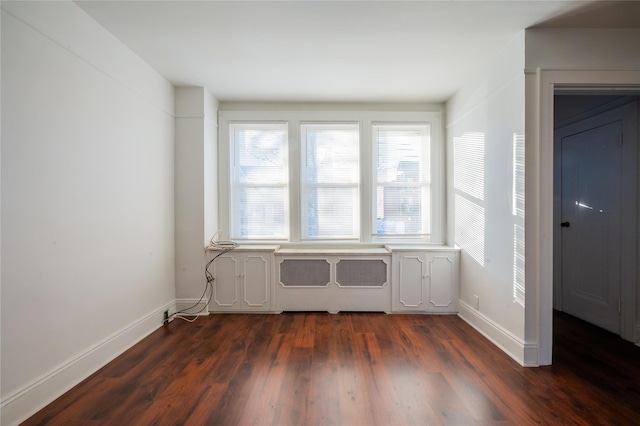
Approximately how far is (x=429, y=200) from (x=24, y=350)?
407 centimetres

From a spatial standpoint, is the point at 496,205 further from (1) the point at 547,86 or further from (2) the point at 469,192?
(1) the point at 547,86

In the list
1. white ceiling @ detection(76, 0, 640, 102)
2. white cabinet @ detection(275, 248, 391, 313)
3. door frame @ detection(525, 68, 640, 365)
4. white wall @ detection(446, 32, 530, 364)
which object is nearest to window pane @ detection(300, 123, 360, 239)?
white cabinet @ detection(275, 248, 391, 313)

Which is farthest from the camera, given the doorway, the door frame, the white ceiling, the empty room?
the doorway

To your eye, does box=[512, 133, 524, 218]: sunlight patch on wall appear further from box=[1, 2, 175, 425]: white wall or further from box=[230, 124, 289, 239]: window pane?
box=[1, 2, 175, 425]: white wall

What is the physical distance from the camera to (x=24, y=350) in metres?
1.70

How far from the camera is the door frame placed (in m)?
2.26

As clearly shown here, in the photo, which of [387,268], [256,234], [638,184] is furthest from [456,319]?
[256,234]

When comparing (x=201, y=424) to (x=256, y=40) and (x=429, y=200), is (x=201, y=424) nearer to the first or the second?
(x=256, y=40)

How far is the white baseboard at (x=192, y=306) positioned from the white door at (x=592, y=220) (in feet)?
14.2

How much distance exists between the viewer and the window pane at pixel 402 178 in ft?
12.9

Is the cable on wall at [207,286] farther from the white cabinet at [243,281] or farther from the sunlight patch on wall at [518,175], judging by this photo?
the sunlight patch on wall at [518,175]

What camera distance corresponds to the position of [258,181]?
391 centimetres

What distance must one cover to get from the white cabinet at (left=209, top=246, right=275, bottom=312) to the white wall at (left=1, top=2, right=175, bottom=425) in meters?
0.73

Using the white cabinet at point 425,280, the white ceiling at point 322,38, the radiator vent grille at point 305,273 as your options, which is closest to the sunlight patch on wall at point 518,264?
the white cabinet at point 425,280
